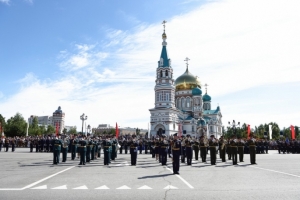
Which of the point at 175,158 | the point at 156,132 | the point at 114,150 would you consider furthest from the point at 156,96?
the point at 175,158

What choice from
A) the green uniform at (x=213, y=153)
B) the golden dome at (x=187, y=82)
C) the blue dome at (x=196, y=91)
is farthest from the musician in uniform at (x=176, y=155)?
the golden dome at (x=187, y=82)

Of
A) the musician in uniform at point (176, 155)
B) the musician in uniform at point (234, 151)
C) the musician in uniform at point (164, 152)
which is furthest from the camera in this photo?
the musician in uniform at point (234, 151)

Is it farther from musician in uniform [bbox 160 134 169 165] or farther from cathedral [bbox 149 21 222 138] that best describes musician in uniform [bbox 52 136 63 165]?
cathedral [bbox 149 21 222 138]

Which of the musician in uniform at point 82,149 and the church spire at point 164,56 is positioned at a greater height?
the church spire at point 164,56

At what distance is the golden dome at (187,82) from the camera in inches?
3733

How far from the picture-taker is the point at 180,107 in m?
95.8

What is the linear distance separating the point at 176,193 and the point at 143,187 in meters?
1.47

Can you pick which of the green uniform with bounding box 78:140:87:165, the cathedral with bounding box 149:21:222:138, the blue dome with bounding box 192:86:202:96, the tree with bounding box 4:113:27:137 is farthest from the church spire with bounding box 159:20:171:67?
the green uniform with bounding box 78:140:87:165

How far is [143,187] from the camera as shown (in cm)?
894

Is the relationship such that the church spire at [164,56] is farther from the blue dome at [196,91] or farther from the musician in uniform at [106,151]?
the musician in uniform at [106,151]

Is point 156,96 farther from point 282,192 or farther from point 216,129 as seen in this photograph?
point 282,192

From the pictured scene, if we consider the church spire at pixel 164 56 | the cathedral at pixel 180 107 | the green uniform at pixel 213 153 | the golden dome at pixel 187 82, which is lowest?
the green uniform at pixel 213 153

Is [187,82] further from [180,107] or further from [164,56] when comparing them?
[164,56]

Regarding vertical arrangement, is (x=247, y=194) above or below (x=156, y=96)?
below
